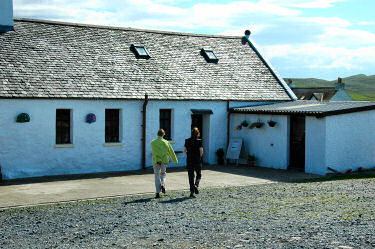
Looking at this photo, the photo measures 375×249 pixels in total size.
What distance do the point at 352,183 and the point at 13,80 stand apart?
490 inches

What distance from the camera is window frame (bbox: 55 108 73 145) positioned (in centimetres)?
2000

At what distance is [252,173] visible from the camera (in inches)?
815

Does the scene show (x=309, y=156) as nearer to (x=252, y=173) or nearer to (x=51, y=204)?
(x=252, y=173)

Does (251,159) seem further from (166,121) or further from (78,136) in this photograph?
(78,136)

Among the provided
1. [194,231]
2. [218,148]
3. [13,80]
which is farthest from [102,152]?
[194,231]

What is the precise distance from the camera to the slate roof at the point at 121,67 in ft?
65.6

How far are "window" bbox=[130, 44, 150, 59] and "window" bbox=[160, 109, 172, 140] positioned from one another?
2.94 m

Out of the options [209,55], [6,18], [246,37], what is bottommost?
[209,55]

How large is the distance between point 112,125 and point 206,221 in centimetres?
1078

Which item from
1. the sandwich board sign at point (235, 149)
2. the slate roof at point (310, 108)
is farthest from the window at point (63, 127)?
the slate roof at point (310, 108)

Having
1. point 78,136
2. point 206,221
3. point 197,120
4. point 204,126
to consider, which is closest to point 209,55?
point 197,120

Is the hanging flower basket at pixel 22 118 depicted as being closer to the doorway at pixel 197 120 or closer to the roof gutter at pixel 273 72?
the doorway at pixel 197 120

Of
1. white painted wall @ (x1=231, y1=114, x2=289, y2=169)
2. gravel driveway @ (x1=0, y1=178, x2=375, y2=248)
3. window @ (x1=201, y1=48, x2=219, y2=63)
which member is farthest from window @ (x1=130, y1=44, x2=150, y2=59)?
gravel driveway @ (x1=0, y1=178, x2=375, y2=248)

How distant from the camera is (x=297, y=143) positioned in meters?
22.4
